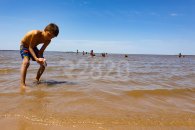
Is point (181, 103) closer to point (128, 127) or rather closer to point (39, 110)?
point (128, 127)

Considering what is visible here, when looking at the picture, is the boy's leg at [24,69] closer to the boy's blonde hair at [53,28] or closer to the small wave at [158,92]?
the boy's blonde hair at [53,28]

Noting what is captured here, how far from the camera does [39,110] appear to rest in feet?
11.3

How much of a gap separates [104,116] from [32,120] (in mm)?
967

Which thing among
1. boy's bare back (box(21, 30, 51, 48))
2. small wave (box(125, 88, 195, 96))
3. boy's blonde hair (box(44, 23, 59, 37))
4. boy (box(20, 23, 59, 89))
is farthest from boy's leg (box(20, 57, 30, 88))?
small wave (box(125, 88, 195, 96))

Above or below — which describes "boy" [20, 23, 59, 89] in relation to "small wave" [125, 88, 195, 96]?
above

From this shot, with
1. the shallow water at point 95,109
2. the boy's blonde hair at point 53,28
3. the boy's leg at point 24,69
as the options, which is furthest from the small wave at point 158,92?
the boy's leg at point 24,69

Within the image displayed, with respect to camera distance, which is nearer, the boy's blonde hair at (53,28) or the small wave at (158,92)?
the small wave at (158,92)

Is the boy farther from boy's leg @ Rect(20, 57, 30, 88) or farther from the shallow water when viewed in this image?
the shallow water

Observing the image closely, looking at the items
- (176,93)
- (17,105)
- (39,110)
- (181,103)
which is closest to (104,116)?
(39,110)

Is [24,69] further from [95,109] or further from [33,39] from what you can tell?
[95,109]

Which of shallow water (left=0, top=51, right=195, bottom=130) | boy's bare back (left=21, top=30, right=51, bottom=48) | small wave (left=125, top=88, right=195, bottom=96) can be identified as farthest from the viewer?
boy's bare back (left=21, top=30, right=51, bottom=48)

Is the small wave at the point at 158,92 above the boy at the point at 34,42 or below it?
below

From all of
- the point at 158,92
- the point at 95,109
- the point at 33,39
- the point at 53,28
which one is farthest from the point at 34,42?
the point at 158,92

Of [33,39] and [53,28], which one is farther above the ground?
[53,28]
